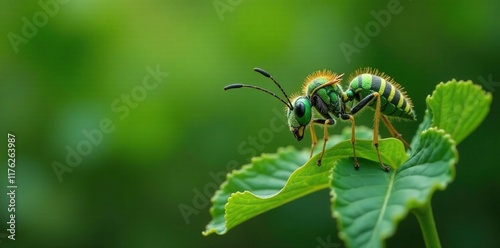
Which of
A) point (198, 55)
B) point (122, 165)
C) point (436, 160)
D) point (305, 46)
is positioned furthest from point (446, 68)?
point (436, 160)

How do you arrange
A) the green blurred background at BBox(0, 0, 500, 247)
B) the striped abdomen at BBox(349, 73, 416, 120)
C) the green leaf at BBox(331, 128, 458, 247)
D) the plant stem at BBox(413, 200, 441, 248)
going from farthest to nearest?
the green blurred background at BBox(0, 0, 500, 247)
the striped abdomen at BBox(349, 73, 416, 120)
the plant stem at BBox(413, 200, 441, 248)
the green leaf at BBox(331, 128, 458, 247)

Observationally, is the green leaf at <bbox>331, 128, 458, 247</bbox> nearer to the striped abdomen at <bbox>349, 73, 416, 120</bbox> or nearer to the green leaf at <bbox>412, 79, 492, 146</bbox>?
the green leaf at <bbox>412, 79, 492, 146</bbox>

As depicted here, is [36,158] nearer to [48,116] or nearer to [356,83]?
[48,116]

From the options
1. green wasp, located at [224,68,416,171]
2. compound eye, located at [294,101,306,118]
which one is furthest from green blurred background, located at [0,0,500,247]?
compound eye, located at [294,101,306,118]

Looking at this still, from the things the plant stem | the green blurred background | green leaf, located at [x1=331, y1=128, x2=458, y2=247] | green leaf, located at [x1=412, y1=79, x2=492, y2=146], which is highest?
the green blurred background

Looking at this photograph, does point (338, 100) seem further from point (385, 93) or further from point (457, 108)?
point (457, 108)

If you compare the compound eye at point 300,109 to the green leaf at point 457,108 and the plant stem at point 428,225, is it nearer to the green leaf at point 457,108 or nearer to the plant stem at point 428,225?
the green leaf at point 457,108
